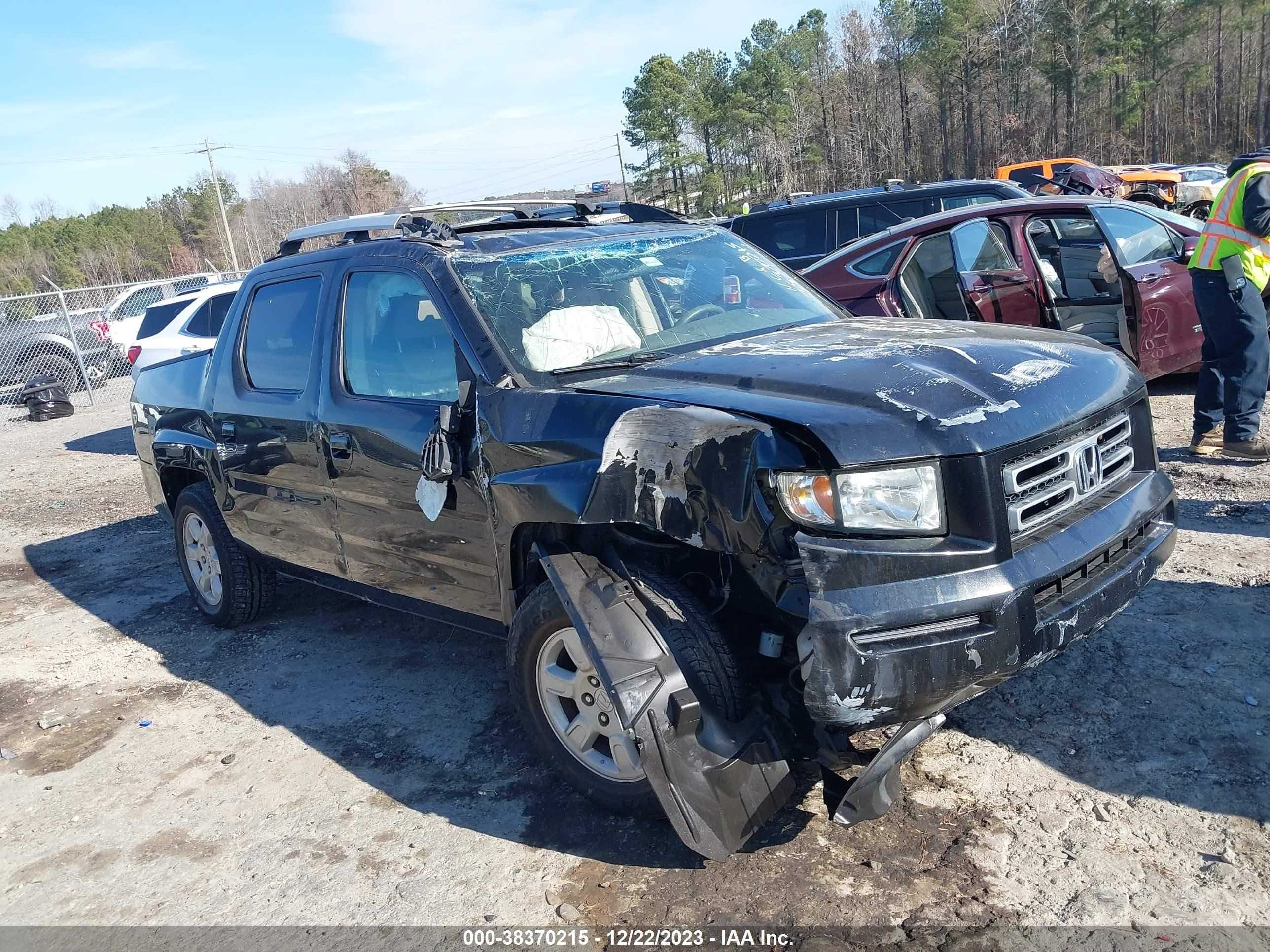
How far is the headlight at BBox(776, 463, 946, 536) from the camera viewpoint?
2508 millimetres

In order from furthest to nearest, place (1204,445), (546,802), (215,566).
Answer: (1204,445) → (215,566) → (546,802)

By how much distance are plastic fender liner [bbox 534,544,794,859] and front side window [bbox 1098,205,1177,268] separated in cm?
611

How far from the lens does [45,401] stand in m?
15.4

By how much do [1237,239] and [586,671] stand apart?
5.17 m

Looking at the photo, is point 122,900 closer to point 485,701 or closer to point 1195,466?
point 485,701

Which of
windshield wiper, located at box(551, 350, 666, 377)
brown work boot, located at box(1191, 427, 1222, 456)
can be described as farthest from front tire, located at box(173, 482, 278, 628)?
brown work boot, located at box(1191, 427, 1222, 456)

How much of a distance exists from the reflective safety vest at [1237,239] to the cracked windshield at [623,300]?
3.24 meters

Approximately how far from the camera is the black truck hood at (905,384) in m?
2.55

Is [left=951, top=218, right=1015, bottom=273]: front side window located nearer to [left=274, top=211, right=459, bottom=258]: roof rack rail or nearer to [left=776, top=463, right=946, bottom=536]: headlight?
[left=274, top=211, right=459, bottom=258]: roof rack rail

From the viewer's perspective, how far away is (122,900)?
3.13 m

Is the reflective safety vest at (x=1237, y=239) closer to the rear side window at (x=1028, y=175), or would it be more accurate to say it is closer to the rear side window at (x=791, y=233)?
the rear side window at (x=791, y=233)

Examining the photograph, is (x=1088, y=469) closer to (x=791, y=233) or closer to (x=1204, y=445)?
(x=1204, y=445)

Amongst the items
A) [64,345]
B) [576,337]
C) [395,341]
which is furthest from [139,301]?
[576,337]

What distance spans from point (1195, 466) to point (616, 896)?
493cm
